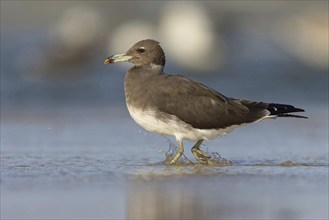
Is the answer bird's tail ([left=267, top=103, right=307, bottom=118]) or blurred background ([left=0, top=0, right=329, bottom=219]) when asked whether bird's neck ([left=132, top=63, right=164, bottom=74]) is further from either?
bird's tail ([left=267, top=103, right=307, bottom=118])

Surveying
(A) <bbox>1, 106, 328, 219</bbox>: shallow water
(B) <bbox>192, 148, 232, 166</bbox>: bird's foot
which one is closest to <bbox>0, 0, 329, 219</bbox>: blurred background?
(A) <bbox>1, 106, 328, 219</bbox>: shallow water

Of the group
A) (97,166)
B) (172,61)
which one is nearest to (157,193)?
(97,166)

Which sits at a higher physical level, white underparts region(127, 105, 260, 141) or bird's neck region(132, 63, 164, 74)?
bird's neck region(132, 63, 164, 74)

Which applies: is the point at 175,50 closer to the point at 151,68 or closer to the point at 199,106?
the point at 151,68

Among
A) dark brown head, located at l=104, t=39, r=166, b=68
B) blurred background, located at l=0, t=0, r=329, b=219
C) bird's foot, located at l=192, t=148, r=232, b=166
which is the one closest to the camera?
blurred background, located at l=0, t=0, r=329, b=219

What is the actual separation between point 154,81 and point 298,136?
123 inches

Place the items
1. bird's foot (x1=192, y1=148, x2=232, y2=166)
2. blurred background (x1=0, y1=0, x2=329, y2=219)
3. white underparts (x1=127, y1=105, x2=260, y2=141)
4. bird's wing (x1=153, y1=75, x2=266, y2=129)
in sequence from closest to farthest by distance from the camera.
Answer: blurred background (x1=0, y1=0, x2=329, y2=219) → white underparts (x1=127, y1=105, x2=260, y2=141) → bird's wing (x1=153, y1=75, x2=266, y2=129) → bird's foot (x1=192, y1=148, x2=232, y2=166)

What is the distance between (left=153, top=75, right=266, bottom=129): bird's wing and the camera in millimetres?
9500

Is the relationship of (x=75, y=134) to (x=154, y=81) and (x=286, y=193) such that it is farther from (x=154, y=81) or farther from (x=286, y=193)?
(x=286, y=193)

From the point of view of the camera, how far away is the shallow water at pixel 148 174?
6934mm

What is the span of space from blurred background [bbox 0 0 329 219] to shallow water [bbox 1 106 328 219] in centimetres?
2

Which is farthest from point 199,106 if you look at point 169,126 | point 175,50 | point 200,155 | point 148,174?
point 175,50

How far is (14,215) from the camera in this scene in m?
6.70

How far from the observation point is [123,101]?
16125 mm
